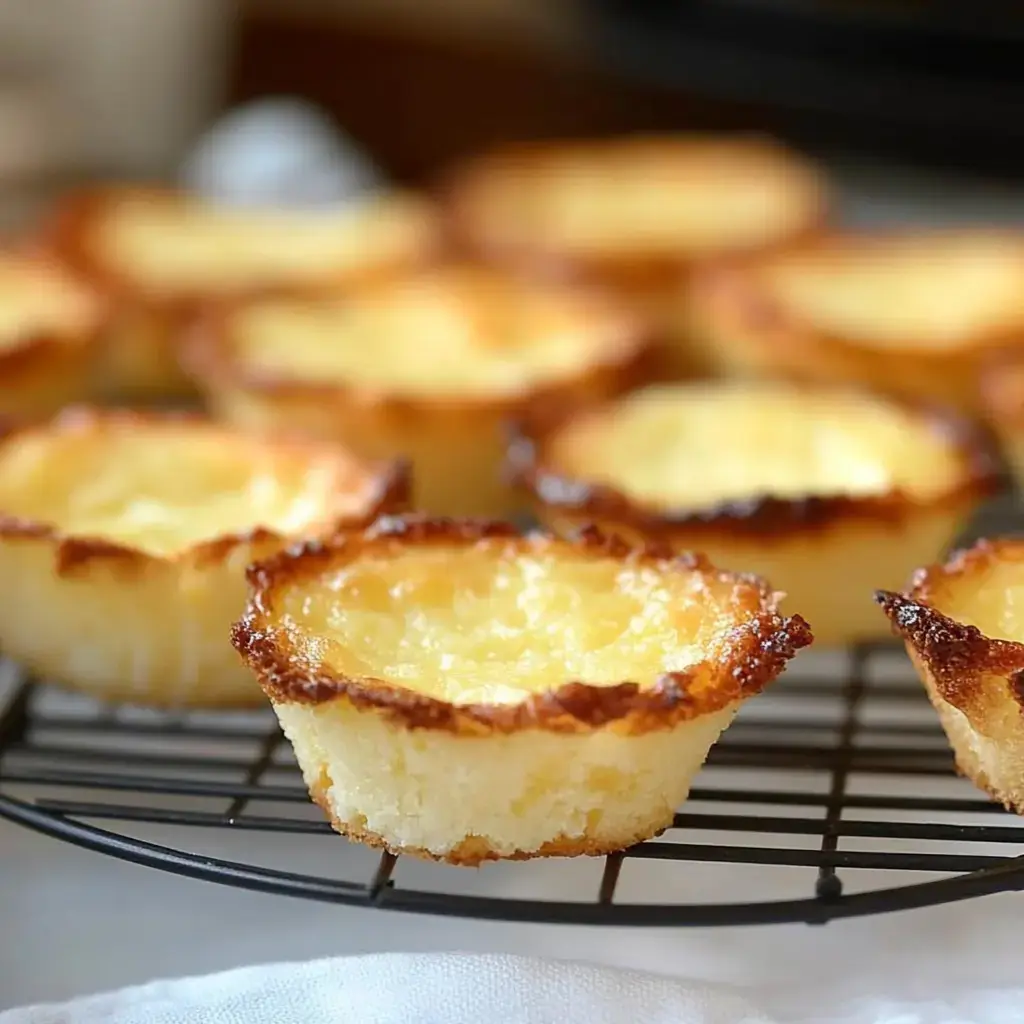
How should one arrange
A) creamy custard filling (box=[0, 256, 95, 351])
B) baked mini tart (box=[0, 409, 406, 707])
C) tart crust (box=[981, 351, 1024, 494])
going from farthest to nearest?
creamy custard filling (box=[0, 256, 95, 351]) < tart crust (box=[981, 351, 1024, 494]) < baked mini tart (box=[0, 409, 406, 707])

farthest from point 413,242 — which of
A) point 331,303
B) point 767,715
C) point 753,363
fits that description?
point 767,715

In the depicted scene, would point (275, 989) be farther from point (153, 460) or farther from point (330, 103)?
point (330, 103)

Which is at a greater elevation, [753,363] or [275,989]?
[753,363]

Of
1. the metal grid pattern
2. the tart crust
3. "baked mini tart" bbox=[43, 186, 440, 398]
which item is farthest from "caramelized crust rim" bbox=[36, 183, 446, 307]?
the tart crust

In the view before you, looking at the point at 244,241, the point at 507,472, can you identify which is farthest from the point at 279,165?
the point at 507,472

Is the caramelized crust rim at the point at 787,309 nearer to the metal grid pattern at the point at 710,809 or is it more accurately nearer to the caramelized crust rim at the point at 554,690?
the metal grid pattern at the point at 710,809

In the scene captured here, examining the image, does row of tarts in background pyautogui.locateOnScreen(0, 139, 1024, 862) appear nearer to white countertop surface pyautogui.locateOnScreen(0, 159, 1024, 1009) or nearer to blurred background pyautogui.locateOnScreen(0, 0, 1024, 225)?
white countertop surface pyautogui.locateOnScreen(0, 159, 1024, 1009)

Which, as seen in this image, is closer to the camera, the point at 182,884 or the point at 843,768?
the point at 843,768

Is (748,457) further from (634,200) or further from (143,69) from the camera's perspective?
(143,69)
